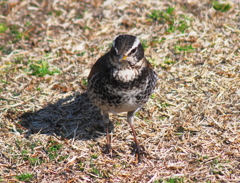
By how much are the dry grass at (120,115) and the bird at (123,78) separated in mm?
957

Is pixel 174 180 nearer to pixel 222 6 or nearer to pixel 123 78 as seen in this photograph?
pixel 123 78

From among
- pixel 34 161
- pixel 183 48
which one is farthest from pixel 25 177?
pixel 183 48

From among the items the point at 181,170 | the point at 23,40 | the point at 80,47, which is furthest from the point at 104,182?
the point at 23,40

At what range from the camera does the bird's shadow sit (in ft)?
21.8

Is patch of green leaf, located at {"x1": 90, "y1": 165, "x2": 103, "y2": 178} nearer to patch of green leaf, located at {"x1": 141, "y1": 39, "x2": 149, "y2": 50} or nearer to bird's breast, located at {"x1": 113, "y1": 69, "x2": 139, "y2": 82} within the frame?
bird's breast, located at {"x1": 113, "y1": 69, "x2": 139, "y2": 82}

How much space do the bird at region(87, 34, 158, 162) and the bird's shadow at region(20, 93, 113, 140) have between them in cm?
95

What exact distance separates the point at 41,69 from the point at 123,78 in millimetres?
3104

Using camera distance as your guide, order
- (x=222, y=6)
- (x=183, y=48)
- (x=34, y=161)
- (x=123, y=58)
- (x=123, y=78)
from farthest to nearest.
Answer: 1. (x=222, y=6)
2. (x=183, y=48)
3. (x=34, y=161)
4. (x=123, y=78)
5. (x=123, y=58)

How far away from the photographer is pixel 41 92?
24.7 ft

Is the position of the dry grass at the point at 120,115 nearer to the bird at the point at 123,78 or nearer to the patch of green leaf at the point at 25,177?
the patch of green leaf at the point at 25,177

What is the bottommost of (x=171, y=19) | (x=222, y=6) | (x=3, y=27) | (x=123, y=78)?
(x=3, y=27)

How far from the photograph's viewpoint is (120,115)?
280 inches

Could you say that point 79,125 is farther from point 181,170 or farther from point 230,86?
point 230,86

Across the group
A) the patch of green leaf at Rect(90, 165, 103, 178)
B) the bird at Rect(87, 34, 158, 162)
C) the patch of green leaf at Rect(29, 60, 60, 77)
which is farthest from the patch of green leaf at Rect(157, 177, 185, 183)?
the patch of green leaf at Rect(29, 60, 60, 77)
